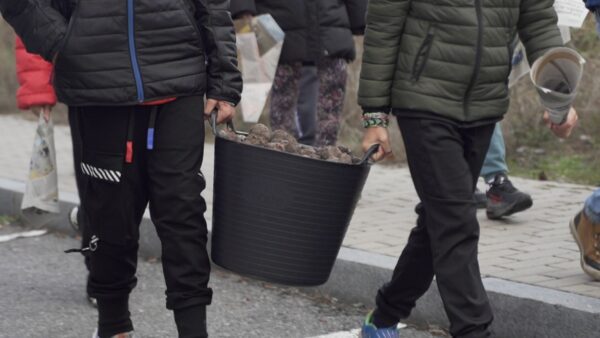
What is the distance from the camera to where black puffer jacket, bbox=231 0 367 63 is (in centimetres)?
685

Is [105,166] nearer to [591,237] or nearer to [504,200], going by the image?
[591,237]

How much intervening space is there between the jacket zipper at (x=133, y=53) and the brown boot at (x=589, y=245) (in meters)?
2.15

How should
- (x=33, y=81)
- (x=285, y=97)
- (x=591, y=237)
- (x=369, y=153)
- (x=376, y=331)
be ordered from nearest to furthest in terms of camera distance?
(x=369, y=153), (x=376, y=331), (x=591, y=237), (x=33, y=81), (x=285, y=97)

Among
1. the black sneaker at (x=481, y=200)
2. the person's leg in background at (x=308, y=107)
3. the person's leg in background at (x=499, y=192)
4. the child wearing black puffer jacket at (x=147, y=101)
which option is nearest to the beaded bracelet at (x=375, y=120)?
the child wearing black puffer jacket at (x=147, y=101)

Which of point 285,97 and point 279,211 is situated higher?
point 279,211

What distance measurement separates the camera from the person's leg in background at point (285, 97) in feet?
23.1

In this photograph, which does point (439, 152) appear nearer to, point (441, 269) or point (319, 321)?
point (441, 269)

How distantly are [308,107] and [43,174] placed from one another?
1982 millimetres

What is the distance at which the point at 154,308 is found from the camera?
18.6 ft

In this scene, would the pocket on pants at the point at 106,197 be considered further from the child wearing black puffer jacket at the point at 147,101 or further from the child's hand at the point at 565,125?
the child's hand at the point at 565,125

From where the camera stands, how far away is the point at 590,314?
4680mm

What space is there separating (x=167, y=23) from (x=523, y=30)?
1291mm

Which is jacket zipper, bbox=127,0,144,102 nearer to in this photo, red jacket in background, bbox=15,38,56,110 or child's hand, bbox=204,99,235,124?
child's hand, bbox=204,99,235,124

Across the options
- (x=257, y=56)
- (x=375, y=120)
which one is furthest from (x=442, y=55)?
(x=257, y=56)
